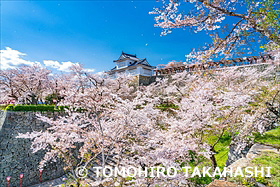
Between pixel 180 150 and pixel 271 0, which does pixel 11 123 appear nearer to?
pixel 180 150

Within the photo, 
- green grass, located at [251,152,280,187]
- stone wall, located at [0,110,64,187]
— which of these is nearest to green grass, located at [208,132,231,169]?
green grass, located at [251,152,280,187]

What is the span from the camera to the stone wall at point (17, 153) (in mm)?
7754

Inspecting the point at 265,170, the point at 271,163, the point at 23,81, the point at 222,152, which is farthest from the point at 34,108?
the point at 271,163

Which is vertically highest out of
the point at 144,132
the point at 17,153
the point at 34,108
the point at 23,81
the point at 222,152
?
the point at 23,81

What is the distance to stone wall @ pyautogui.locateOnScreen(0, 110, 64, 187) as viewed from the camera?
7754 millimetres

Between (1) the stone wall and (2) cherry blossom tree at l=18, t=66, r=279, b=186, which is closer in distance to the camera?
(2) cherry blossom tree at l=18, t=66, r=279, b=186

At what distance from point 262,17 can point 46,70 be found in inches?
591

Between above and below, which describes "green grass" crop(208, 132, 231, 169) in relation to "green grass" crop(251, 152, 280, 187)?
below

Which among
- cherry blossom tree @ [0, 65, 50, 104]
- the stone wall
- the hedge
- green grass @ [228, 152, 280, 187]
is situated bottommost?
the stone wall

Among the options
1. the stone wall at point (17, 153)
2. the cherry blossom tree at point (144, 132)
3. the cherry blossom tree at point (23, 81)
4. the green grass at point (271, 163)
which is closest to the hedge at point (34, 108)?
the stone wall at point (17, 153)

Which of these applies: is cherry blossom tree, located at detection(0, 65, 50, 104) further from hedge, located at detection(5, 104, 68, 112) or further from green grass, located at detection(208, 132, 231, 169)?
green grass, located at detection(208, 132, 231, 169)

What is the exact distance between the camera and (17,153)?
809cm

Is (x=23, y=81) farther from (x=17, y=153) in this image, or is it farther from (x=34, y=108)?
(x=17, y=153)

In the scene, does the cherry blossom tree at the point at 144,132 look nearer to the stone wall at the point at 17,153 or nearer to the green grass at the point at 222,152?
the green grass at the point at 222,152
